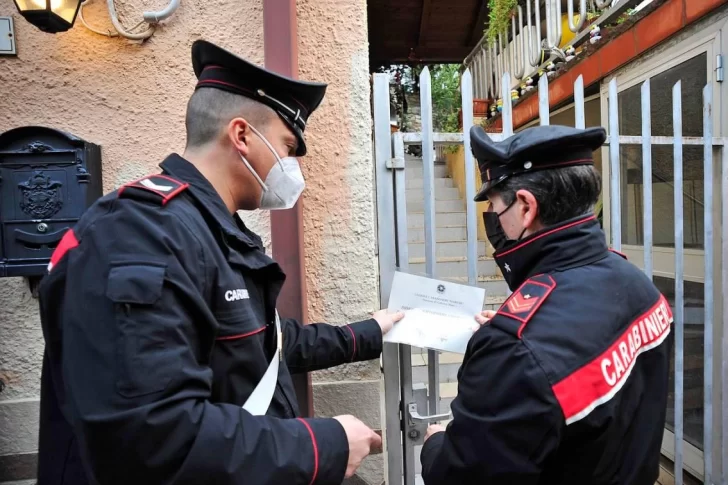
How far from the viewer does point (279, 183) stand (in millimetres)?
1287

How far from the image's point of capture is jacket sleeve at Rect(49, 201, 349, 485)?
810mm

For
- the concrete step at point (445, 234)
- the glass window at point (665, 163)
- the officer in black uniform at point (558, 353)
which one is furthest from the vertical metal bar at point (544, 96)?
the concrete step at point (445, 234)

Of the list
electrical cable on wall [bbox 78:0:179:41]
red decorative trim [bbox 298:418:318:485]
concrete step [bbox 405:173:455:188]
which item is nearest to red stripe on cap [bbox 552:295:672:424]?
red decorative trim [bbox 298:418:318:485]

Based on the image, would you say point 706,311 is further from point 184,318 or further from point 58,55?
point 58,55

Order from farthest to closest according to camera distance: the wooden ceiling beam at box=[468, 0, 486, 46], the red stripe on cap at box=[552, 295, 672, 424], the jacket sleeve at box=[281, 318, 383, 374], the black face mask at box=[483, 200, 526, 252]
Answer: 1. the wooden ceiling beam at box=[468, 0, 486, 46]
2. the jacket sleeve at box=[281, 318, 383, 374]
3. the black face mask at box=[483, 200, 526, 252]
4. the red stripe on cap at box=[552, 295, 672, 424]

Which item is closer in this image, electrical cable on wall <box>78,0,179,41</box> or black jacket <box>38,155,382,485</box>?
black jacket <box>38,155,382,485</box>

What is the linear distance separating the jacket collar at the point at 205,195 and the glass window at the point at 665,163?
111 inches

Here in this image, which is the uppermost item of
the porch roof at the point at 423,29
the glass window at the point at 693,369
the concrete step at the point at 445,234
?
the porch roof at the point at 423,29

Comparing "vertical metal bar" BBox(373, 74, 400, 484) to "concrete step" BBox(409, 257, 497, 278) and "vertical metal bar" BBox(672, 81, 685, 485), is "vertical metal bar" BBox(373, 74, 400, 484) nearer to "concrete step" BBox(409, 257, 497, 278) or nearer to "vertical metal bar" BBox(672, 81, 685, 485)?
"vertical metal bar" BBox(672, 81, 685, 485)

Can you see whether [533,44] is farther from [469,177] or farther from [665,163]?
[469,177]

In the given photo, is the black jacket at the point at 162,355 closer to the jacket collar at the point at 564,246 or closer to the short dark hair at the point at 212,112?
the short dark hair at the point at 212,112

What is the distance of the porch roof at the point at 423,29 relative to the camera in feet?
20.6

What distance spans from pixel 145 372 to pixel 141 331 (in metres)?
0.07

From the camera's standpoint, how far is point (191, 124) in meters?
1.18
